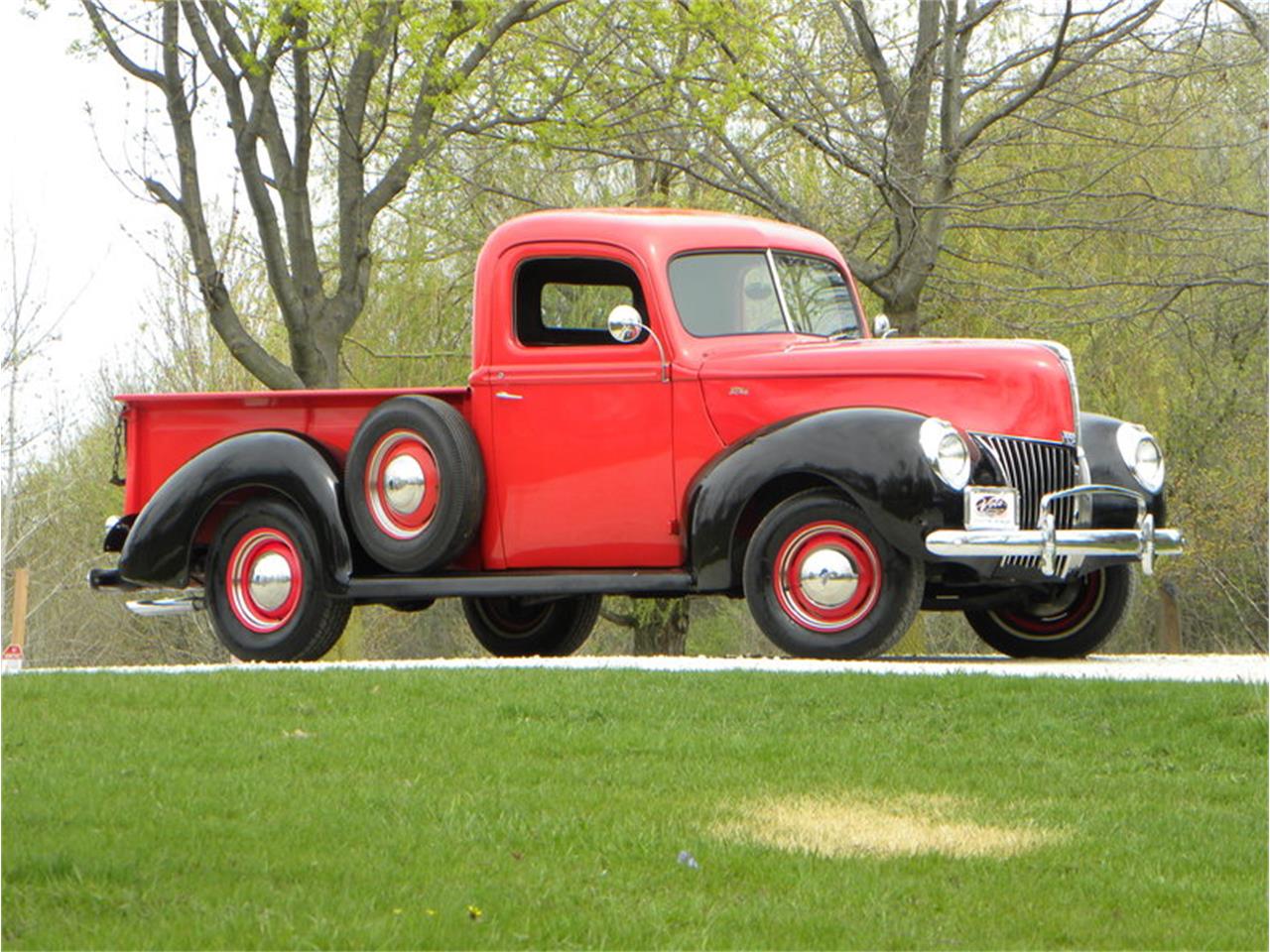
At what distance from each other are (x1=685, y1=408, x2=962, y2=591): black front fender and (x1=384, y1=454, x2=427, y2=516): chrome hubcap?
5.15ft

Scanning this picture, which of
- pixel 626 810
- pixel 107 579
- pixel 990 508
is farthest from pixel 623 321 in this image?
pixel 626 810

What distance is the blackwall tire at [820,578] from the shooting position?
34.2ft

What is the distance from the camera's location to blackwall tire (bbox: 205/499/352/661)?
11.9 m

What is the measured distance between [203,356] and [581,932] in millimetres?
23729

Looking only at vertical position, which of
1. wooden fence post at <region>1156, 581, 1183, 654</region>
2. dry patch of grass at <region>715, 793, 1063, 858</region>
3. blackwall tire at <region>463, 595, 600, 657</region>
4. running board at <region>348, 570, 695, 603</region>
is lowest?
wooden fence post at <region>1156, 581, 1183, 654</region>

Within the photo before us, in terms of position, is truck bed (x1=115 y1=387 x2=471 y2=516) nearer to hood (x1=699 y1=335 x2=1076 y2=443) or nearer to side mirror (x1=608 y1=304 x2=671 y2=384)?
side mirror (x1=608 y1=304 x2=671 y2=384)

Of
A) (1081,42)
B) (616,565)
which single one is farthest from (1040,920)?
(1081,42)

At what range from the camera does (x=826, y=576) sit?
34.4 ft

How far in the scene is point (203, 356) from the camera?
92.7ft

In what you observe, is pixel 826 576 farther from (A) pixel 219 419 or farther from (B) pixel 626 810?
(A) pixel 219 419

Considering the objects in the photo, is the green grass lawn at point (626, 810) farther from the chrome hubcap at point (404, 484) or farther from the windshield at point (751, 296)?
the windshield at point (751, 296)

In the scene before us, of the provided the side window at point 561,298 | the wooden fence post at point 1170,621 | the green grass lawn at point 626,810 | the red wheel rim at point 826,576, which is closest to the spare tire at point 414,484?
the side window at point 561,298

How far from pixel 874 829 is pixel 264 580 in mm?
6084

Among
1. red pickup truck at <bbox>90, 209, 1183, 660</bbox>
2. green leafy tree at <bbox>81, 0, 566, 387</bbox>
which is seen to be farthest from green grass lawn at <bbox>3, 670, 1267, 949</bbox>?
green leafy tree at <bbox>81, 0, 566, 387</bbox>
